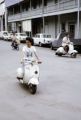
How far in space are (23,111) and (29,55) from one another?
318 cm

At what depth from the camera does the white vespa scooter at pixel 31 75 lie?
1019 cm

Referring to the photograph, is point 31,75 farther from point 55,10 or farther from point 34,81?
point 55,10

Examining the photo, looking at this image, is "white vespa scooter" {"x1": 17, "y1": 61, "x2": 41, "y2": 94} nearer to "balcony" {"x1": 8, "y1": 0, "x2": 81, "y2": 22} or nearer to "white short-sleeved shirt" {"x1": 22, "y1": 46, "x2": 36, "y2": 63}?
"white short-sleeved shirt" {"x1": 22, "y1": 46, "x2": 36, "y2": 63}

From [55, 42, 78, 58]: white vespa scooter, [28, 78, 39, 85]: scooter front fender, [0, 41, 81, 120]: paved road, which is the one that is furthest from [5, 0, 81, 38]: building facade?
[28, 78, 39, 85]: scooter front fender

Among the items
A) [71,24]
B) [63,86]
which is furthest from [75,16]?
[63,86]

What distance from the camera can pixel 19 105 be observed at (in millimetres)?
8742

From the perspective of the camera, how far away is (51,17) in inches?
1850

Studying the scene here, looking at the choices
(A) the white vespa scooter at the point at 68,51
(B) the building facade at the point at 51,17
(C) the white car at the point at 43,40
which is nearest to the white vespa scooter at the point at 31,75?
(A) the white vespa scooter at the point at 68,51

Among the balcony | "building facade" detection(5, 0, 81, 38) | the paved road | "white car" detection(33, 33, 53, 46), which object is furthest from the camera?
"white car" detection(33, 33, 53, 46)

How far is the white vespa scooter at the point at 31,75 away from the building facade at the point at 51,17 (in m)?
22.6

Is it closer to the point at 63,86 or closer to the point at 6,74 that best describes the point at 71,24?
the point at 6,74

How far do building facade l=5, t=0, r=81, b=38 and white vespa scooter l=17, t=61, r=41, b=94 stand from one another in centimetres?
2261

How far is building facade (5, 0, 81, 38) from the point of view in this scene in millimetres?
37713

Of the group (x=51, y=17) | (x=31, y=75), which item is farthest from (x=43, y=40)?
(x=31, y=75)
